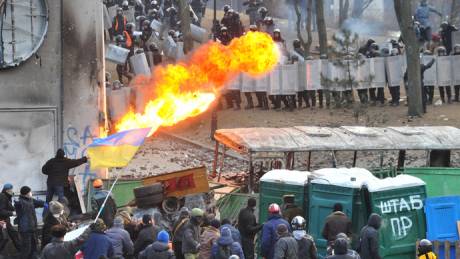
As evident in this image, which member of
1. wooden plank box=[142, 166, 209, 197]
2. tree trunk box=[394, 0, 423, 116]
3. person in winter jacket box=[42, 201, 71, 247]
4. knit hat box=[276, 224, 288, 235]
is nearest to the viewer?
knit hat box=[276, 224, 288, 235]

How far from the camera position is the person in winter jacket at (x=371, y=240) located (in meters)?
14.2

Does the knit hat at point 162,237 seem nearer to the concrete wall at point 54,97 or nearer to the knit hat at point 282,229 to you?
the knit hat at point 282,229

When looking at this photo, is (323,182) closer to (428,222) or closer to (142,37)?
(428,222)

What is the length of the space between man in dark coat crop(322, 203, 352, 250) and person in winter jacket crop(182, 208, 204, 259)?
190cm

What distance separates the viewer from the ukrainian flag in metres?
16.9

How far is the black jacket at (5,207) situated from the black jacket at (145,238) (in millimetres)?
3335

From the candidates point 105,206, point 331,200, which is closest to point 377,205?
point 331,200

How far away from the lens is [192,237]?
1431 centimetres

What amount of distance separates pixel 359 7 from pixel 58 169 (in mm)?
40560

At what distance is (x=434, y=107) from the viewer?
28516 mm

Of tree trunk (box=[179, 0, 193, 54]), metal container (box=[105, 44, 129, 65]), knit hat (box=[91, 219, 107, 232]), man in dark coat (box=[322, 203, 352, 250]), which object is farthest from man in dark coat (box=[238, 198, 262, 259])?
tree trunk (box=[179, 0, 193, 54])

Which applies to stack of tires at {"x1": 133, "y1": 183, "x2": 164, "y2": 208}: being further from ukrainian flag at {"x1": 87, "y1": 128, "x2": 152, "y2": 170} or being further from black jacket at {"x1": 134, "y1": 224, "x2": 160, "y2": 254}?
black jacket at {"x1": 134, "y1": 224, "x2": 160, "y2": 254}

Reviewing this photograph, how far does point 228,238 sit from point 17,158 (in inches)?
275

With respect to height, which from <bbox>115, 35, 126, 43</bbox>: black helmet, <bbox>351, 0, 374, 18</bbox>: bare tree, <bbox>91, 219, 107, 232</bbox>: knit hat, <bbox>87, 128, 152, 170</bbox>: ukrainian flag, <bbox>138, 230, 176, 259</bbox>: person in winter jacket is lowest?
<bbox>138, 230, 176, 259</bbox>: person in winter jacket
